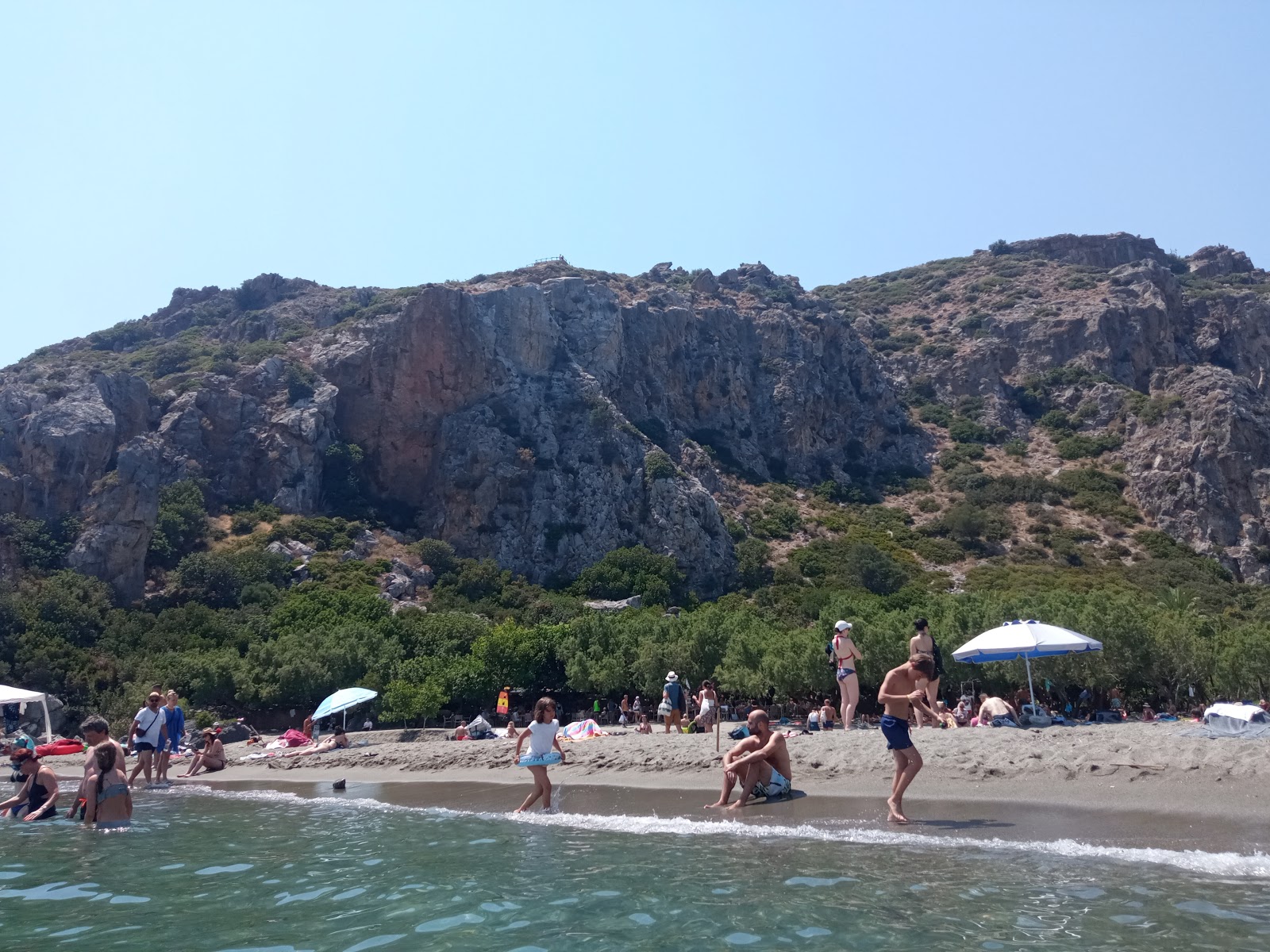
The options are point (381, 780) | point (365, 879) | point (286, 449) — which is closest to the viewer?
point (365, 879)

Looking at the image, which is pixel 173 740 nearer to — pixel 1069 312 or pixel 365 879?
pixel 365 879

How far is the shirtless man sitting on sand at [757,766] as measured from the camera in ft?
34.9

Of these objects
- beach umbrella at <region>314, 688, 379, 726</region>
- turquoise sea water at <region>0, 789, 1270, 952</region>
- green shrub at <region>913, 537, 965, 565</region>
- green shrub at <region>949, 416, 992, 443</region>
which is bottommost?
turquoise sea water at <region>0, 789, 1270, 952</region>

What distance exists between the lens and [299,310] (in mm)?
87625

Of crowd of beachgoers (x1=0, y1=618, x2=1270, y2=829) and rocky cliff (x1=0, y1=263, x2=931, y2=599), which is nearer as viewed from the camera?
crowd of beachgoers (x1=0, y1=618, x2=1270, y2=829)

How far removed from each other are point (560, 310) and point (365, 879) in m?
69.7

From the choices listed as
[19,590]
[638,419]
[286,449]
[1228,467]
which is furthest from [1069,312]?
[19,590]

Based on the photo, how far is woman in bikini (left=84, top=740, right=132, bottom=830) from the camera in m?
11.5

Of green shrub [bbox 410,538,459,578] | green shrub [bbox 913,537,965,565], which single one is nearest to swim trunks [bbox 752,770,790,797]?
green shrub [bbox 410,538,459,578]

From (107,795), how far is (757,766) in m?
8.29

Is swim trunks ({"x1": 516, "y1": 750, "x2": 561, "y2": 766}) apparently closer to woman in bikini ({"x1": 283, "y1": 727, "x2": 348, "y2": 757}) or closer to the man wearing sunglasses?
the man wearing sunglasses

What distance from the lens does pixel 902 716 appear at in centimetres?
905

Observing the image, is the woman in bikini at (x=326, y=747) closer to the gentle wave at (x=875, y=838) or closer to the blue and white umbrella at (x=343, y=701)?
the blue and white umbrella at (x=343, y=701)

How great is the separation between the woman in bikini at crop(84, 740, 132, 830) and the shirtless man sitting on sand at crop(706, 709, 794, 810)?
24.9 ft
